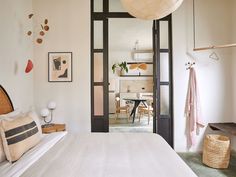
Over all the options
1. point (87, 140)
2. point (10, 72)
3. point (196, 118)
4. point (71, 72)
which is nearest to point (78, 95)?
point (71, 72)

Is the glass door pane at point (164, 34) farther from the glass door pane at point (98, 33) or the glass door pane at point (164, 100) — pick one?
the glass door pane at point (98, 33)

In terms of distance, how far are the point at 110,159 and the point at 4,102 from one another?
1.63 meters

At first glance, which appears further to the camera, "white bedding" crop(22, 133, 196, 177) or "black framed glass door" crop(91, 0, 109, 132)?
"black framed glass door" crop(91, 0, 109, 132)

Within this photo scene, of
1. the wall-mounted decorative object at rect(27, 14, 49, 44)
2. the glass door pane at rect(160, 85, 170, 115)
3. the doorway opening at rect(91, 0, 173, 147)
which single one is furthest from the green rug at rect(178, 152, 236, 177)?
the wall-mounted decorative object at rect(27, 14, 49, 44)

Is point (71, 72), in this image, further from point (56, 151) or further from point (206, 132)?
point (206, 132)

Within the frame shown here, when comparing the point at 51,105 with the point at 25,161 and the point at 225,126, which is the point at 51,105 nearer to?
the point at 25,161

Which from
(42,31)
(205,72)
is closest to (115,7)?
(42,31)

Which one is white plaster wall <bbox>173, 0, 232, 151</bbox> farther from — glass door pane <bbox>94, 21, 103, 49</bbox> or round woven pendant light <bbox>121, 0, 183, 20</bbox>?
round woven pendant light <bbox>121, 0, 183, 20</bbox>

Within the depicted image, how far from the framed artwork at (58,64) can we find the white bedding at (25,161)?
68.5 inches

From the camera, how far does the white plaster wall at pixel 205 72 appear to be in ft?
12.1

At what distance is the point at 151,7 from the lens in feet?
5.21

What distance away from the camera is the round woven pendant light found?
1544 millimetres

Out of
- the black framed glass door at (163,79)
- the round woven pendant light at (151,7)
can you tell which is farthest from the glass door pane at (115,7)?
the round woven pendant light at (151,7)

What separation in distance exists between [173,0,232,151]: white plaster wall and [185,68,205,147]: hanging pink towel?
11 cm
